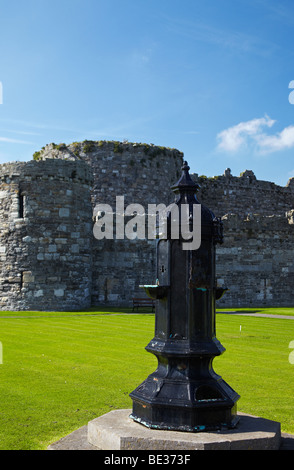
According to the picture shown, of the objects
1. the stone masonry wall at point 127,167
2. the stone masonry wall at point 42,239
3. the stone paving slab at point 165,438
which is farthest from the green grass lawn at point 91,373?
the stone masonry wall at point 127,167

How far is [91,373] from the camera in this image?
740 centimetres

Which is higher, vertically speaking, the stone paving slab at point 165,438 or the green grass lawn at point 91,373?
the stone paving slab at point 165,438

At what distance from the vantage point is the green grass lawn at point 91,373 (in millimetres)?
5293

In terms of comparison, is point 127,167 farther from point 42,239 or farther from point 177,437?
point 177,437

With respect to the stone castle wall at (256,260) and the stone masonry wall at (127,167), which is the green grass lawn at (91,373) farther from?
the stone masonry wall at (127,167)

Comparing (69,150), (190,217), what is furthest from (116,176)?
(190,217)

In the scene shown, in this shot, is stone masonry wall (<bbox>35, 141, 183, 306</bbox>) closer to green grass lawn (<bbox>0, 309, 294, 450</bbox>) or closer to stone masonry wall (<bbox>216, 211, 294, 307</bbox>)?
stone masonry wall (<bbox>216, 211, 294, 307</bbox>)

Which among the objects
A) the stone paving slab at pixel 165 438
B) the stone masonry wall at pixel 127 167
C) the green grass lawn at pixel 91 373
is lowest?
the green grass lawn at pixel 91 373

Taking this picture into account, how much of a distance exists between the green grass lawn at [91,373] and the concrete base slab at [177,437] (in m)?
0.65

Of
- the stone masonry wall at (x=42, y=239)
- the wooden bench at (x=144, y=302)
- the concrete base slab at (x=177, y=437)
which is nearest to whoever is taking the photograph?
the concrete base slab at (x=177, y=437)

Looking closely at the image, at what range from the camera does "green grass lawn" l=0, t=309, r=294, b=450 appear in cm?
529

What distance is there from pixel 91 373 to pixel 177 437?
143 inches
